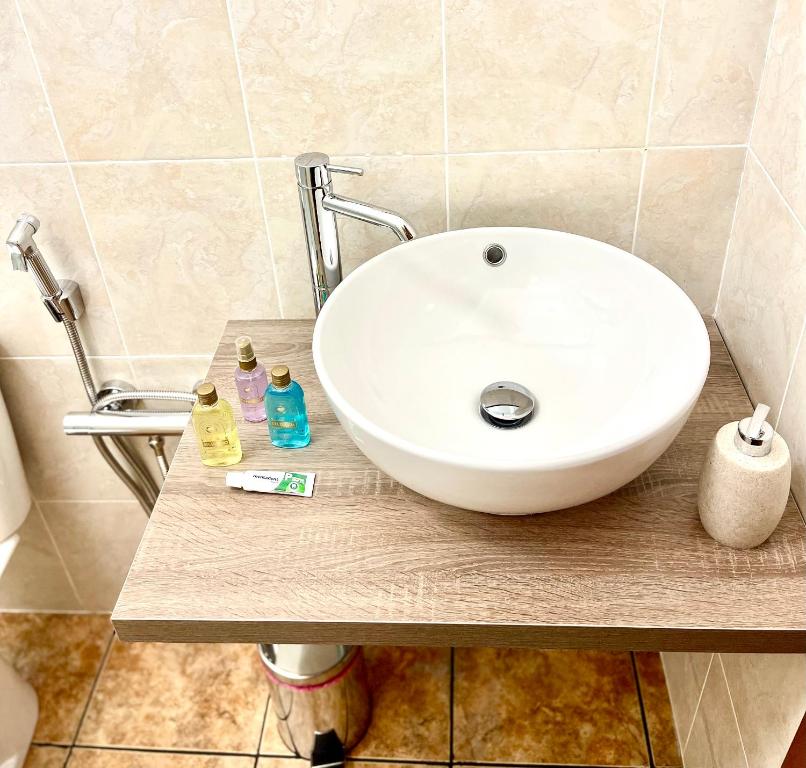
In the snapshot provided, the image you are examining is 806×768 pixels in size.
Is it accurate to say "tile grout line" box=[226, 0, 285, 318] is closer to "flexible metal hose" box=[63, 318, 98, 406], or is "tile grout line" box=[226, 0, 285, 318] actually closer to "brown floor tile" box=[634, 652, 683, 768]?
"flexible metal hose" box=[63, 318, 98, 406]

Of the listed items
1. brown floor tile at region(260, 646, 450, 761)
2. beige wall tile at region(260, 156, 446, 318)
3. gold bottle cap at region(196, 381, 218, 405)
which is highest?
beige wall tile at region(260, 156, 446, 318)

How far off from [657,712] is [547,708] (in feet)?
0.70

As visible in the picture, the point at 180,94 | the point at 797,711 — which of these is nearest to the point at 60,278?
the point at 180,94

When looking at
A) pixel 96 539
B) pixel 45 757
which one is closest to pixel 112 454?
pixel 96 539

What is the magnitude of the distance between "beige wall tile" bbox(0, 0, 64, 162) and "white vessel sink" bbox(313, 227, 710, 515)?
0.53 meters

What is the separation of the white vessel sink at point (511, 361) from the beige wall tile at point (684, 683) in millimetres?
574

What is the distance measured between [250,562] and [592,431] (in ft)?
1.45

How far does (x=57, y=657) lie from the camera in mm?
1781

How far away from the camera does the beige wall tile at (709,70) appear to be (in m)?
1.05

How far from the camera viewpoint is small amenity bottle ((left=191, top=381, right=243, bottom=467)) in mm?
1029

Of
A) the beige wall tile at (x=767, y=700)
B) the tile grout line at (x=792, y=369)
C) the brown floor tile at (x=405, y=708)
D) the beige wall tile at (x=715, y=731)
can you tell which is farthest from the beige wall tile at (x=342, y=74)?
the brown floor tile at (x=405, y=708)

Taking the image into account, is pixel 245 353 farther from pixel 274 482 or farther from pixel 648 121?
pixel 648 121

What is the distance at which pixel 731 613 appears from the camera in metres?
0.86

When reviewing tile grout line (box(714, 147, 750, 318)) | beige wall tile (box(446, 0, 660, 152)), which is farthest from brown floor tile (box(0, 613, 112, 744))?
tile grout line (box(714, 147, 750, 318))
